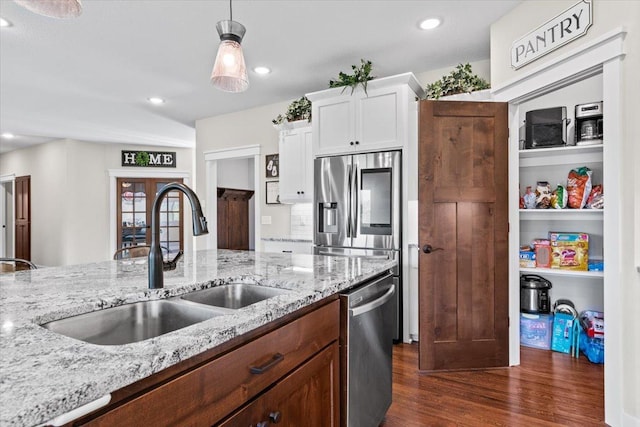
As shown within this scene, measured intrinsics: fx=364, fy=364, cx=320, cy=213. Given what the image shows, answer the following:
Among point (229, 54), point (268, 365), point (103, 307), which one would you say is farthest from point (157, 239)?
point (229, 54)

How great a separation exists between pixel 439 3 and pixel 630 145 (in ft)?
5.04

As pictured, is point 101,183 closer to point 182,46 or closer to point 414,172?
point 182,46

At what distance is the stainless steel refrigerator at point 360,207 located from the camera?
3.33 m

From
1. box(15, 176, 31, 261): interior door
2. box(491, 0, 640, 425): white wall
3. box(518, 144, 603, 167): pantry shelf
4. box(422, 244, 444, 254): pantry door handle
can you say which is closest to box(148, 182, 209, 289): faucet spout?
box(422, 244, 444, 254): pantry door handle

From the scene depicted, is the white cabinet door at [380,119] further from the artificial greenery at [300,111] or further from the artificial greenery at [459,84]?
the artificial greenery at [300,111]

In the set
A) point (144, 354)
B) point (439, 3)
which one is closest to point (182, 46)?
point (439, 3)

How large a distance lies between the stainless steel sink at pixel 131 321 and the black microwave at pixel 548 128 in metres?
3.04

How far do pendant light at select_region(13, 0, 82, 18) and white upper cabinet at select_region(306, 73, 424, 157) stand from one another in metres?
2.47

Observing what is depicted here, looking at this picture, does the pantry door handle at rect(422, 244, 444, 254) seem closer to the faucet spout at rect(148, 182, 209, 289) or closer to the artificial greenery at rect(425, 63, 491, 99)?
the artificial greenery at rect(425, 63, 491, 99)

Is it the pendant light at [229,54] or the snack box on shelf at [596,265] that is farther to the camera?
the snack box on shelf at [596,265]

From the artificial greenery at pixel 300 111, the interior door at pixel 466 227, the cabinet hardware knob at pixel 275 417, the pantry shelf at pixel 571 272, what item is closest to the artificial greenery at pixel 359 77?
the artificial greenery at pixel 300 111

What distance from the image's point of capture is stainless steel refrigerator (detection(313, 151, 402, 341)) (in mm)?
3326

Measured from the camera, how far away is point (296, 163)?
4.25 m

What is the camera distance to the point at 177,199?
7.66 meters
